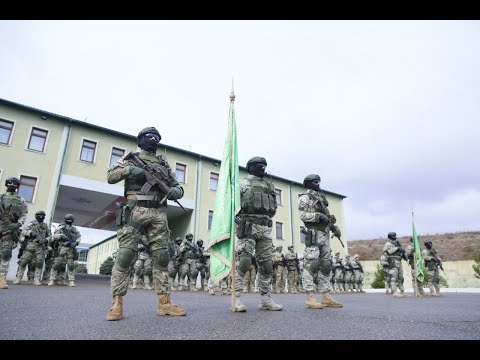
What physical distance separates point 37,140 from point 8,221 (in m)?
11.4

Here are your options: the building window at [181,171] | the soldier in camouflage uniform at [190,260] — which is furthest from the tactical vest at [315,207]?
the building window at [181,171]

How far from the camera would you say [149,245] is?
3979 mm

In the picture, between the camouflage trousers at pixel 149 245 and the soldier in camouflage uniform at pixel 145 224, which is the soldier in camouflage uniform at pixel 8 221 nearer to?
the soldier in camouflage uniform at pixel 145 224

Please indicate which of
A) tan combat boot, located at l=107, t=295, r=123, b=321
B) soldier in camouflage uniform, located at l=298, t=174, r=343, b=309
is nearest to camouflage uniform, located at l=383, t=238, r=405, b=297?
soldier in camouflage uniform, located at l=298, t=174, r=343, b=309

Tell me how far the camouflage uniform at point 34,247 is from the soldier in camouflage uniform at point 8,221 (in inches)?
107

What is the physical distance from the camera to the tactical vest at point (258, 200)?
478cm

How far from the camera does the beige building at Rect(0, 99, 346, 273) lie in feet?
51.8

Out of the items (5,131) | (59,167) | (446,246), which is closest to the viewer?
(5,131)

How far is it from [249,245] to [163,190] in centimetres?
150

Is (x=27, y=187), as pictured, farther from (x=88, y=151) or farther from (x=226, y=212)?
(x=226, y=212)

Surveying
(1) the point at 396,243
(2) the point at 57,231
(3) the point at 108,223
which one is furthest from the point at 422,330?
(3) the point at 108,223

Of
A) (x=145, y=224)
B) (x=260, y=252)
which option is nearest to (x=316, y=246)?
(x=260, y=252)

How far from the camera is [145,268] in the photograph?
12047 mm
